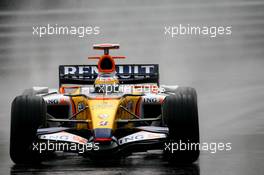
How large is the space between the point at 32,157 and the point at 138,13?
66.2 feet

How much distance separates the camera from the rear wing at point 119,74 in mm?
18422

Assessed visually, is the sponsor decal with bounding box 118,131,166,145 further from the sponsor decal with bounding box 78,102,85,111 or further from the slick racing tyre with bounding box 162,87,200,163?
the sponsor decal with bounding box 78,102,85,111

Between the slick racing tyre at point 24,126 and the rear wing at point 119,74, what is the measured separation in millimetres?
3566

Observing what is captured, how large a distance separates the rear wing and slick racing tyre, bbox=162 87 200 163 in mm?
3471

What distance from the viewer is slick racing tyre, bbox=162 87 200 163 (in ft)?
48.6

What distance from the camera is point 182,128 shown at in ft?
48.7

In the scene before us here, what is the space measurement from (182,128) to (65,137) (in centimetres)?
164

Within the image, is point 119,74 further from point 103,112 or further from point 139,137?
point 139,137

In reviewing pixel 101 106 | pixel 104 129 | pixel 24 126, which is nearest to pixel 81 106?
pixel 101 106

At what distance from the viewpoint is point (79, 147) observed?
1451 centimetres

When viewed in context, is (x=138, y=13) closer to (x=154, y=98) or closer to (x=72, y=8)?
(x=72, y=8)

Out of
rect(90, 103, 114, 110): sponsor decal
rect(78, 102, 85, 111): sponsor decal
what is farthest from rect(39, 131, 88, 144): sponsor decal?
rect(78, 102, 85, 111): sponsor decal

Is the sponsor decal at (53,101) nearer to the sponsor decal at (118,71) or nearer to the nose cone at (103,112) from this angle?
the nose cone at (103,112)

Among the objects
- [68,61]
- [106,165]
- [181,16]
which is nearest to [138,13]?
[181,16]
